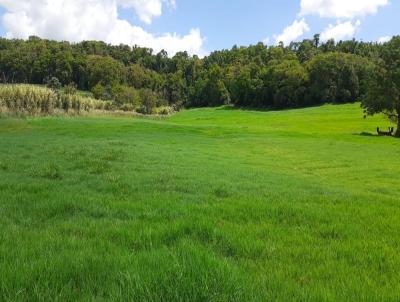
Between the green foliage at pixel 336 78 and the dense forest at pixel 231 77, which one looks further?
the dense forest at pixel 231 77

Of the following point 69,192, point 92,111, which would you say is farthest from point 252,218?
point 92,111

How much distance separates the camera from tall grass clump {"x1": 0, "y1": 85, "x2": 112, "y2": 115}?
61219 mm

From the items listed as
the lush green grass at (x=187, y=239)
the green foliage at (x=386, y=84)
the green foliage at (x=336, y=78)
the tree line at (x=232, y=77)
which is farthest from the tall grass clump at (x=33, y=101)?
the green foliage at (x=336, y=78)

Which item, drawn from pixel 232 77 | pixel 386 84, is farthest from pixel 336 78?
pixel 386 84

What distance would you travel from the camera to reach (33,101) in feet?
212

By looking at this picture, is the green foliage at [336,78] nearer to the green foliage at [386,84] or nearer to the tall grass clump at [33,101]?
the green foliage at [386,84]

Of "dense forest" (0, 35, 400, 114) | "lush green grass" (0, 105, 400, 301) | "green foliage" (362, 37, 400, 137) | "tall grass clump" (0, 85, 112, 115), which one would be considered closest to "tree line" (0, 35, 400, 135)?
"dense forest" (0, 35, 400, 114)

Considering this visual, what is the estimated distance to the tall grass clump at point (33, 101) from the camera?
61219 mm

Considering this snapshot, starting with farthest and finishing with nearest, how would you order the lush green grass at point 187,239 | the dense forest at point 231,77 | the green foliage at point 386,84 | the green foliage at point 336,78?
the dense forest at point 231,77 < the green foliage at point 336,78 < the green foliage at point 386,84 < the lush green grass at point 187,239

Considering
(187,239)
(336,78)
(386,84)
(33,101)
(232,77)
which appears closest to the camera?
(187,239)

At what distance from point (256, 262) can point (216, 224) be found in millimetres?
2098

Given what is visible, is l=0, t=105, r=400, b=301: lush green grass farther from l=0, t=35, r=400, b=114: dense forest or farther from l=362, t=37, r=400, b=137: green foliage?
l=0, t=35, r=400, b=114: dense forest

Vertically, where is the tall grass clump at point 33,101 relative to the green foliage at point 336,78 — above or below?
below

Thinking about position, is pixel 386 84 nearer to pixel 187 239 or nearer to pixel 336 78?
pixel 187 239
